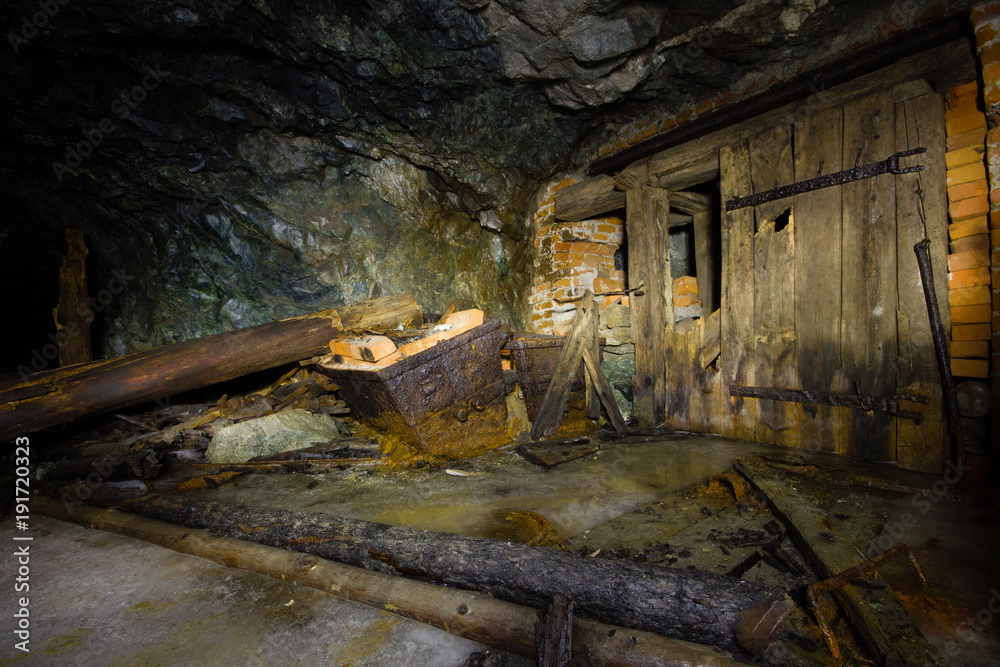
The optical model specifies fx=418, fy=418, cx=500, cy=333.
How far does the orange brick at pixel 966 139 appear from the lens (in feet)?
8.14

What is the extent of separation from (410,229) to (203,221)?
2.29 metres

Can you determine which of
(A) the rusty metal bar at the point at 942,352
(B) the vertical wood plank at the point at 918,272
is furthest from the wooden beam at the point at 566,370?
(A) the rusty metal bar at the point at 942,352

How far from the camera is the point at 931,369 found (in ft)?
8.77

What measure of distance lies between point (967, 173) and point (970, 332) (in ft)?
3.14

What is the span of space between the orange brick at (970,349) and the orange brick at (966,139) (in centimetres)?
119

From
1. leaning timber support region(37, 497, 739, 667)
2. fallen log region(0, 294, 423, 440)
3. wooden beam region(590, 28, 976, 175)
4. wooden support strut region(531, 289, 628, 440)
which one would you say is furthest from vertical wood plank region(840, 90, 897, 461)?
fallen log region(0, 294, 423, 440)

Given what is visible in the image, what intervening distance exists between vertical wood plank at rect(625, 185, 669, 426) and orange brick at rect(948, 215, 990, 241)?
6.47ft

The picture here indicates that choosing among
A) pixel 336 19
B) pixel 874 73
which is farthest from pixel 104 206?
pixel 874 73

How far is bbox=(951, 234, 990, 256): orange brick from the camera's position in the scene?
2.44 meters

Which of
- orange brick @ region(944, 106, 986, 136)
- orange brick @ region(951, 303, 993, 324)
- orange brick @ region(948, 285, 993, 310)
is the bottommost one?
orange brick @ region(951, 303, 993, 324)

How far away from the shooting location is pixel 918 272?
2695mm

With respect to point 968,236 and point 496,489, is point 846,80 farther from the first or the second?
point 496,489

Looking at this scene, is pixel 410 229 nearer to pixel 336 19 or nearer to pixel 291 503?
pixel 336 19

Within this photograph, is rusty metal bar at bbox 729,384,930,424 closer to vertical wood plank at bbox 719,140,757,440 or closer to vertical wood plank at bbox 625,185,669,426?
vertical wood plank at bbox 719,140,757,440
